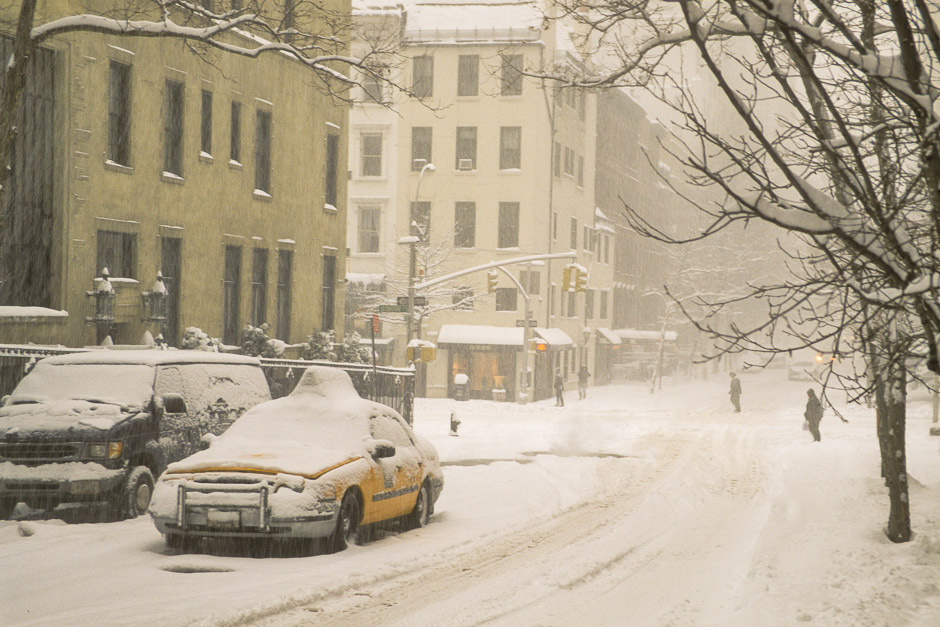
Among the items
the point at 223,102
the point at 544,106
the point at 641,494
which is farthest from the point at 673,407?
the point at 641,494

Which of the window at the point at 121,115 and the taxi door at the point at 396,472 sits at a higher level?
the window at the point at 121,115

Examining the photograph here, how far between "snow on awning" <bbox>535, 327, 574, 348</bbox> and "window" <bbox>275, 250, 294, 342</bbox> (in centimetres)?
2444

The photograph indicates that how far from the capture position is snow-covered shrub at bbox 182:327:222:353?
25.8 meters

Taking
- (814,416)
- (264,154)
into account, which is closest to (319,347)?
(264,154)

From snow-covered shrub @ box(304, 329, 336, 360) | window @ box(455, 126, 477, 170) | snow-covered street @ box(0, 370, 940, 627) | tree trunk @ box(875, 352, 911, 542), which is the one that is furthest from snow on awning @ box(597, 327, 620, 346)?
tree trunk @ box(875, 352, 911, 542)

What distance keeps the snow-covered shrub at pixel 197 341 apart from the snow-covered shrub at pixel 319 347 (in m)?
6.39

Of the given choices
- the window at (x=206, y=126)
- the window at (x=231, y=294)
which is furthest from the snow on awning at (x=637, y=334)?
the window at (x=206, y=126)

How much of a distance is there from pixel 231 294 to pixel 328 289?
6042 mm

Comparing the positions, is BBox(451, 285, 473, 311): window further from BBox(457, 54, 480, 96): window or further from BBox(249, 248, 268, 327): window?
BBox(249, 248, 268, 327): window

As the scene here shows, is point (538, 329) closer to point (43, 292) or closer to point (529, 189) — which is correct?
point (529, 189)

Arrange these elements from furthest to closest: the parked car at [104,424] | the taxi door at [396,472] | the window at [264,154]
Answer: the window at [264,154] < the parked car at [104,424] < the taxi door at [396,472]

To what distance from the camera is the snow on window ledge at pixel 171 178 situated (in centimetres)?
2606

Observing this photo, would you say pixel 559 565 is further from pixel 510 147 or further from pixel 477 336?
pixel 510 147

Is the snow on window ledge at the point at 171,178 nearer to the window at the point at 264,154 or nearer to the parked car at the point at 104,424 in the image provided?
the window at the point at 264,154
